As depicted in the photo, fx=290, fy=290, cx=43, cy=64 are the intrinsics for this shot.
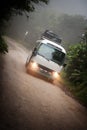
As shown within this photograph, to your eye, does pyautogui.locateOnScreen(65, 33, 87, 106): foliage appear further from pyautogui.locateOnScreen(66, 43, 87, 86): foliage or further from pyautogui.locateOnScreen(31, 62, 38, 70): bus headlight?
pyautogui.locateOnScreen(31, 62, 38, 70): bus headlight

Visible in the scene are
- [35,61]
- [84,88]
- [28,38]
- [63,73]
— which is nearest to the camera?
[35,61]

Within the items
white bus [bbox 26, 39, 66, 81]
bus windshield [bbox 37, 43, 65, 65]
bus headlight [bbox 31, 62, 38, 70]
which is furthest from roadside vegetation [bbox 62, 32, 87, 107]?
bus headlight [bbox 31, 62, 38, 70]

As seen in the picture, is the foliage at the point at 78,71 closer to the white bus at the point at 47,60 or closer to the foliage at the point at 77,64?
the foliage at the point at 77,64

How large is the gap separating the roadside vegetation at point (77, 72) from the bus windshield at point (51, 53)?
263 cm

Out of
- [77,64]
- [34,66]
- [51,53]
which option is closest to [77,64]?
[77,64]

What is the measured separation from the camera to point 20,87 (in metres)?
13.7

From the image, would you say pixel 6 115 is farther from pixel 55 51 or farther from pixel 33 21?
pixel 33 21

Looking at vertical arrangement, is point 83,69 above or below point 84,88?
above

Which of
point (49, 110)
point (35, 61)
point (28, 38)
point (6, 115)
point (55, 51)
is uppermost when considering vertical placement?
point (28, 38)

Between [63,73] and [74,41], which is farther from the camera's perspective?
[74,41]

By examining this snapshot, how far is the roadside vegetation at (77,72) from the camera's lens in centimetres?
2137

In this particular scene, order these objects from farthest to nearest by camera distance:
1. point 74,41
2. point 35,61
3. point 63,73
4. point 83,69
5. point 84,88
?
→ point 74,41 < point 63,73 < point 83,69 < point 84,88 < point 35,61

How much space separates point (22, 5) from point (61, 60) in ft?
15.4

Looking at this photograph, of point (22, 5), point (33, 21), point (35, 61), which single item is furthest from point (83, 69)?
point (33, 21)
